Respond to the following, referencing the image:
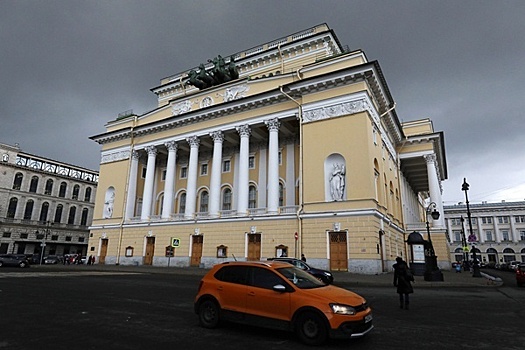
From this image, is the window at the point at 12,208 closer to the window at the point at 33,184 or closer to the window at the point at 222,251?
the window at the point at 33,184

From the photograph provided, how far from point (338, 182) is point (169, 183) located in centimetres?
1821

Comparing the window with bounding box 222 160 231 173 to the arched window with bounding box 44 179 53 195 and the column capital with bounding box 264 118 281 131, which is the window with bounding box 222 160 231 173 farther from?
the arched window with bounding box 44 179 53 195

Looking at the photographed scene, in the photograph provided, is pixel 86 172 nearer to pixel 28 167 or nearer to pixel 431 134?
pixel 28 167

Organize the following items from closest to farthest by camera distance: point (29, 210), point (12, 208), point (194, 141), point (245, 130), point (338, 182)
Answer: point (338, 182) < point (245, 130) < point (194, 141) < point (12, 208) < point (29, 210)

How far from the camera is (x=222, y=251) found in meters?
28.6

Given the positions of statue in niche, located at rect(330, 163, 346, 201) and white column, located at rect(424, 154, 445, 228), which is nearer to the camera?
statue in niche, located at rect(330, 163, 346, 201)

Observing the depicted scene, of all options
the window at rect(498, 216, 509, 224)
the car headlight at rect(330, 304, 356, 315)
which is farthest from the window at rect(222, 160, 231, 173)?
the window at rect(498, 216, 509, 224)

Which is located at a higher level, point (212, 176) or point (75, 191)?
point (75, 191)

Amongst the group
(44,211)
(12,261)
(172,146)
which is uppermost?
(172,146)

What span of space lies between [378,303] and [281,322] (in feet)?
20.1

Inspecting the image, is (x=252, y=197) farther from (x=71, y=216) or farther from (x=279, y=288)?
(x=71, y=216)

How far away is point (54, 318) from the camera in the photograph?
304 inches

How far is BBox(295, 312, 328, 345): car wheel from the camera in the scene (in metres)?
5.76

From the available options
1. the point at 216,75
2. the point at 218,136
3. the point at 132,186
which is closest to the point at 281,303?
the point at 218,136
